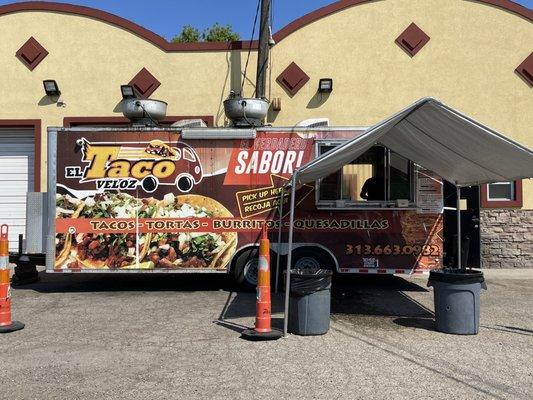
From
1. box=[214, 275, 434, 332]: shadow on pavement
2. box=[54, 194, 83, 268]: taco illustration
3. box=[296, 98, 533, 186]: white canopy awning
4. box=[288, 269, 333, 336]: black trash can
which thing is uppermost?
box=[296, 98, 533, 186]: white canopy awning

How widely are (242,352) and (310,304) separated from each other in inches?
45.5

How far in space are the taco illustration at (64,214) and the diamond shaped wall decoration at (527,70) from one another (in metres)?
11.3

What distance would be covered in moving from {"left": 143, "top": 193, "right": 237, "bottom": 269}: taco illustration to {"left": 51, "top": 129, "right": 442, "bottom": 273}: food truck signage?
0.06 feet

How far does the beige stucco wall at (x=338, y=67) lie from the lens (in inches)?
535

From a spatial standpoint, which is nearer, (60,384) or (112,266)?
(60,384)

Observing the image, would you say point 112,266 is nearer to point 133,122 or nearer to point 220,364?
point 133,122

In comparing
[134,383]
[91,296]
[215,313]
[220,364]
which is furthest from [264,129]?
[134,383]

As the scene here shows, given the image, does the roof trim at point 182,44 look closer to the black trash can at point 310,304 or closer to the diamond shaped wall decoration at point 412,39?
the diamond shaped wall decoration at point 412,39

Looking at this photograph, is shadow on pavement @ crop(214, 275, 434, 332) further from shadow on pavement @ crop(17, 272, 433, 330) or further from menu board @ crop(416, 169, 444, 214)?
menu board @ crop(416, 169, 444, 214)

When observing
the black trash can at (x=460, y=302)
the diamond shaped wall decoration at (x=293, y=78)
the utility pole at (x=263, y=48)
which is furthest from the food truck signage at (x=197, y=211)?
the diamond shaped wall decoration at (x=293, y=78)

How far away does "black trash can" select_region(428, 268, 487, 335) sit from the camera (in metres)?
6.60

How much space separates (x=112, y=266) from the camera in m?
9.18

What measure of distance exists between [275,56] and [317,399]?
1088 cm

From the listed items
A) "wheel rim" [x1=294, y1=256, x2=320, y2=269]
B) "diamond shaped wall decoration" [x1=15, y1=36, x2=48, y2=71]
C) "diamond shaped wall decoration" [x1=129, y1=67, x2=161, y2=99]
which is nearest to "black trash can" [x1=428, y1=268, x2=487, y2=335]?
"wheel rim" [x1=294, y1=256, x2=320, y2=269]
